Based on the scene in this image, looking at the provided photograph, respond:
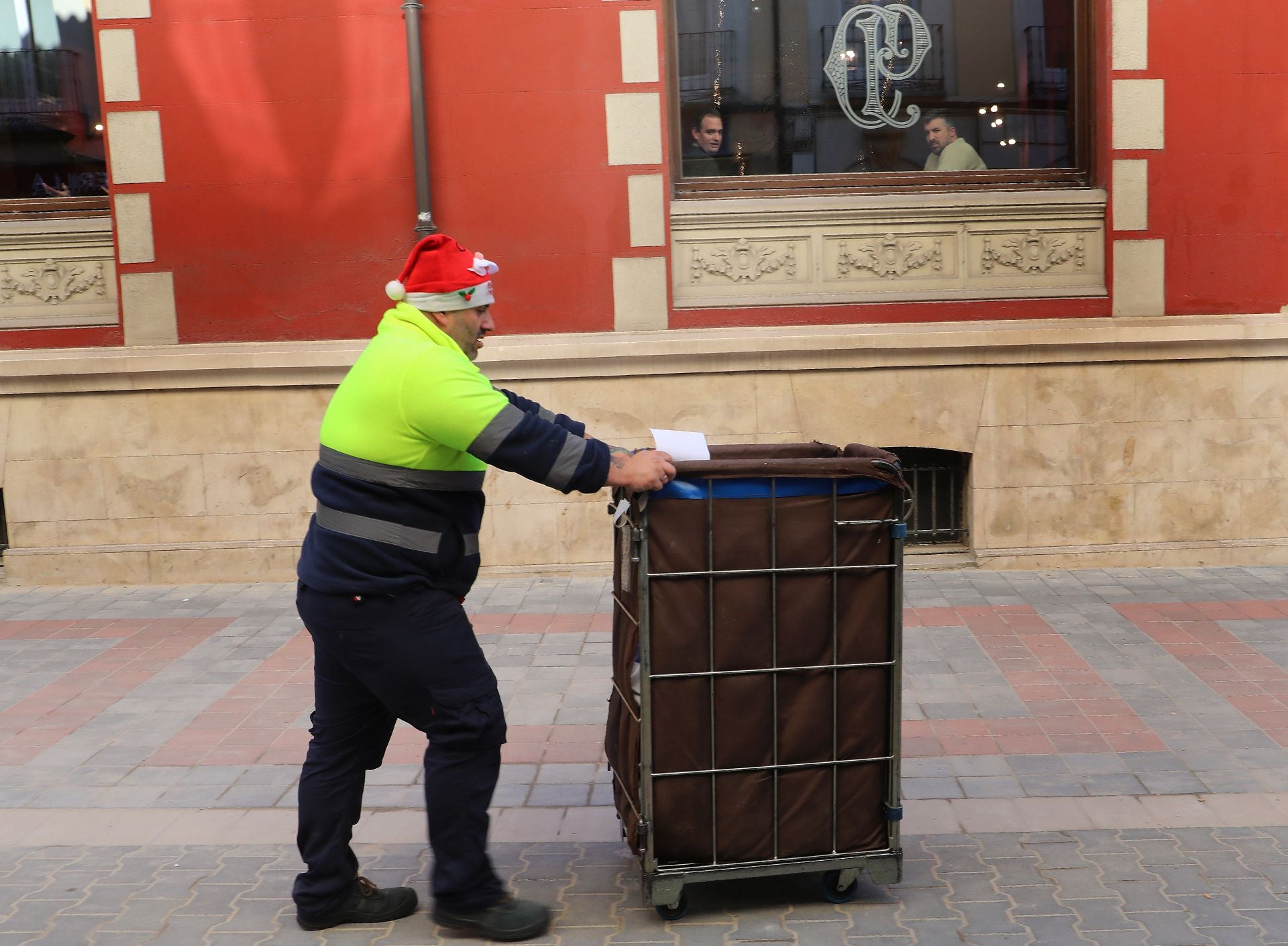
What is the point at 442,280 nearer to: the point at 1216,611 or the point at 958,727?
the point at 958,727

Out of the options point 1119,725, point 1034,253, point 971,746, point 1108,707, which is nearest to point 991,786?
point 971,746

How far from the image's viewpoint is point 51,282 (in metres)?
8.84

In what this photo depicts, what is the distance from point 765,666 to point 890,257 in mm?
5552

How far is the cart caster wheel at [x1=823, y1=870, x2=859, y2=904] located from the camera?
3.93m

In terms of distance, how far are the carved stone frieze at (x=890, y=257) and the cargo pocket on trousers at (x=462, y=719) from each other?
5741mm

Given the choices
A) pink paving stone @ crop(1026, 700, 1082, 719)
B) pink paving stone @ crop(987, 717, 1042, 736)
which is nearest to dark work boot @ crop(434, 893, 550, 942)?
pink paving stone @ crop(987, 717, 1042, 736)

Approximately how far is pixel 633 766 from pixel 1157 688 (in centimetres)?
324

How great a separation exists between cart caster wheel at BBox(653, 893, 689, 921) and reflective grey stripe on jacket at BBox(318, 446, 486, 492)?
141cm

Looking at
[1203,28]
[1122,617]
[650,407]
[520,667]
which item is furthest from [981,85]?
[520,667]

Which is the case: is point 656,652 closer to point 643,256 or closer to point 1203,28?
point 643,256

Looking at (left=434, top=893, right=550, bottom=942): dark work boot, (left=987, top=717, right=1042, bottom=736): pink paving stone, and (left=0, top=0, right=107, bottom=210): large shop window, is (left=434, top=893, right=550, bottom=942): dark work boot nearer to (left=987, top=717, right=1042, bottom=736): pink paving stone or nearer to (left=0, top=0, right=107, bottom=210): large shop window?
(left=987, top=717, right=1042, bottom=736): pink paving stone

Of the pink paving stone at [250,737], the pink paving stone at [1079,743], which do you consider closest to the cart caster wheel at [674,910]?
the pink paving stone at [1079,743]

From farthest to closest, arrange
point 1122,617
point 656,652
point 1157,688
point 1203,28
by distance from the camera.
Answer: point 1203,28 < point 1122,617 < point 1157,688 < point 656,652

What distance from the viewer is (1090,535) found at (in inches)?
340
